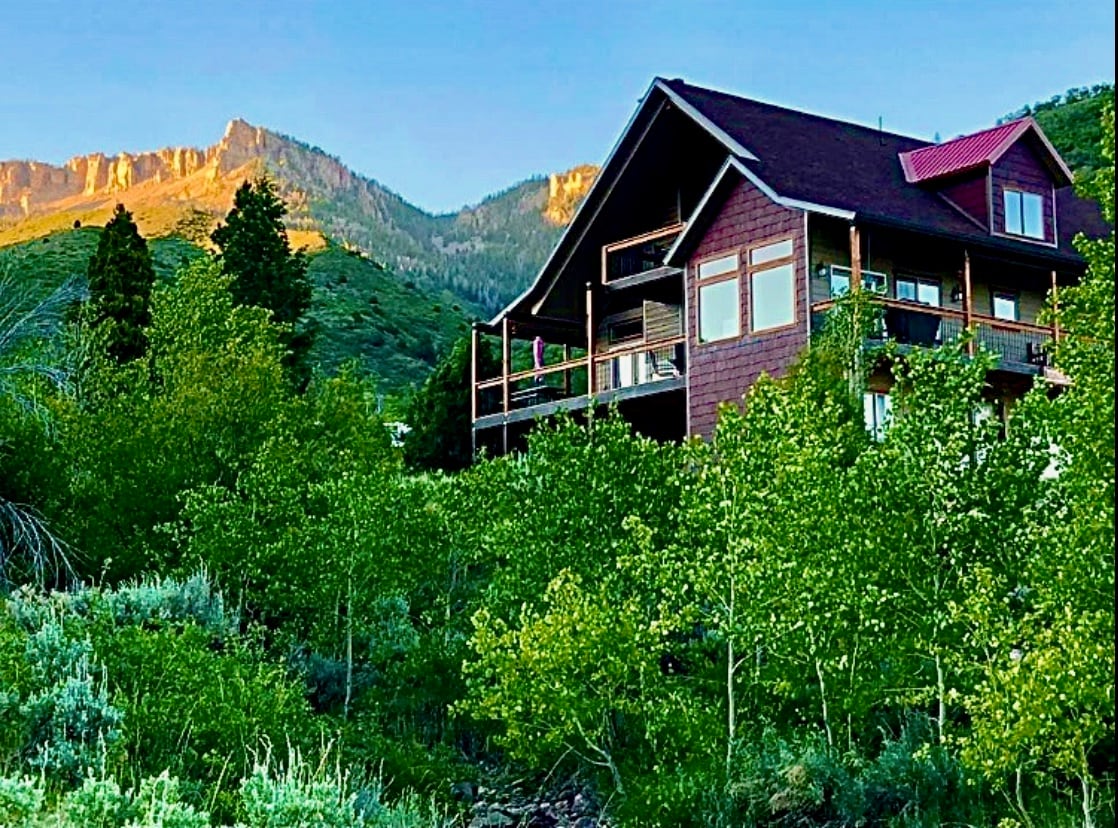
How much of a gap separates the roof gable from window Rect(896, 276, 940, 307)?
216 cm

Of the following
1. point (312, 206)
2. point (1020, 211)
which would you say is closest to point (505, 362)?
point (1020, 211)

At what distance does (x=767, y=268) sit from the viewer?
81.7 ft

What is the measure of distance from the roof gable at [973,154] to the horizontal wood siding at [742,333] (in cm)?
426

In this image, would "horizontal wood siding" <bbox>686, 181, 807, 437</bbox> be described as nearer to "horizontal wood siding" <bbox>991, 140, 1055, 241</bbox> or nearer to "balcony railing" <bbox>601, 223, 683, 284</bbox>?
"balcony railing" <bbox>601, 223, 683, 284</bbox>

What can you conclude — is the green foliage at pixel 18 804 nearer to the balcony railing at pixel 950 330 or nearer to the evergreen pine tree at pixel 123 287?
the balcony railing at pixel 950 330

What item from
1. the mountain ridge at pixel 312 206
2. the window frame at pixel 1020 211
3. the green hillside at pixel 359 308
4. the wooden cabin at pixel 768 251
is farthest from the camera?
the mountain ridge at pixel 312 206

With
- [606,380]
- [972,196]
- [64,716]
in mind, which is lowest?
[64,716]

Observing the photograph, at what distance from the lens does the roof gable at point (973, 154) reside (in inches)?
1052

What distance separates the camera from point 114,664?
15.1m

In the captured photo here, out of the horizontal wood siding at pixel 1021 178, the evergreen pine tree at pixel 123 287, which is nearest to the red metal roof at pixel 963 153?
the horizontal wood siding at pixel 1021 178

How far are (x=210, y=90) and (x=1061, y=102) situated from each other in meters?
42.3

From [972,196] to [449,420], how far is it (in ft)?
43.8

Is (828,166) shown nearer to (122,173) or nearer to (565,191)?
(565,191)

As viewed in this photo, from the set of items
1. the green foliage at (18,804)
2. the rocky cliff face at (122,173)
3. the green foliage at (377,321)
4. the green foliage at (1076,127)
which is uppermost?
the rocky cliff face at (122,173)
